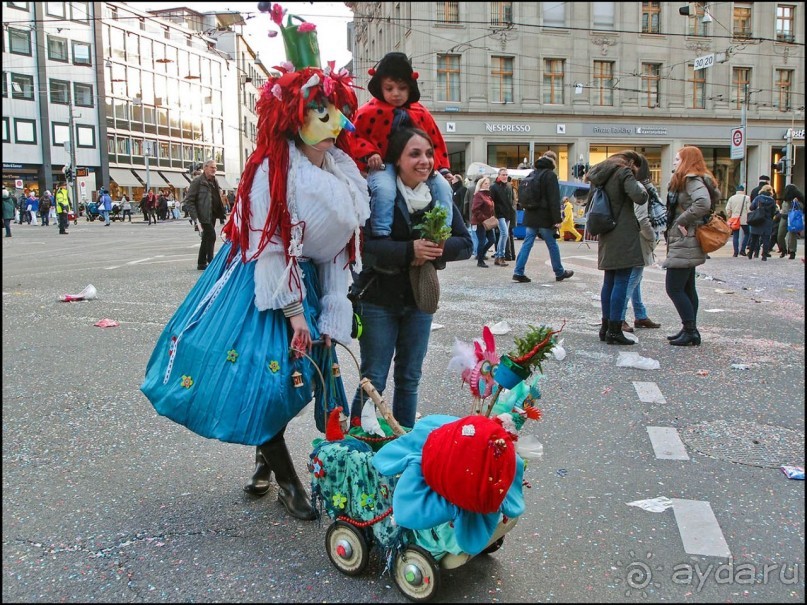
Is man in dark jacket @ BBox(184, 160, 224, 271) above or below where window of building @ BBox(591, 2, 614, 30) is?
below

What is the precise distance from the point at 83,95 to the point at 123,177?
24.3 feet

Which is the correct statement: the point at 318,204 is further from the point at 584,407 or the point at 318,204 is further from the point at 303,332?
the point at 584,407

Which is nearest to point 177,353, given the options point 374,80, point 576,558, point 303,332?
point 303,332

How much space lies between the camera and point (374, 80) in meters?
3.12

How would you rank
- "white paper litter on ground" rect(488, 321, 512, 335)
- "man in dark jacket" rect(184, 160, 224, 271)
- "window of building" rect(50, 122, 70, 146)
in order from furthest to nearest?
"window of building" rect(50, 122, 70, 146) → "man in dark jacket" rect(184, 160, 224, 271) → "white paper litter on ground" rect(488, 321, 512, 335)

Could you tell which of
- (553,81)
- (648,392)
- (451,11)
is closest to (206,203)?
(451,11)

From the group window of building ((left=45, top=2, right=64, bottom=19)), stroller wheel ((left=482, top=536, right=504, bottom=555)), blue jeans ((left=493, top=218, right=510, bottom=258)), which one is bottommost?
stroller wheel ((left=482, top=536, right=504, bottom=555))

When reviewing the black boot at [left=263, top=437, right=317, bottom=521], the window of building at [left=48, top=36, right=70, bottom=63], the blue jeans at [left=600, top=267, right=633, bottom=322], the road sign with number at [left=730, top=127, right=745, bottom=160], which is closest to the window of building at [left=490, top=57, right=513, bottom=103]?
the road sign with number at [left=730, top=127, right=745, bottom=160]

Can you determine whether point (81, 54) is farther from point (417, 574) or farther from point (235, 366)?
point (417, 574)

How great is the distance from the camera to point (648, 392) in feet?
15.8

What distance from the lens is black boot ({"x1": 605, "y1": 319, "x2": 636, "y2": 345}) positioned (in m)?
6.25

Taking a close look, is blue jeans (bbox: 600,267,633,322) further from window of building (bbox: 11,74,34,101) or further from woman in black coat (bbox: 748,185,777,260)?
window of building (bbox: 11,74,34,101)

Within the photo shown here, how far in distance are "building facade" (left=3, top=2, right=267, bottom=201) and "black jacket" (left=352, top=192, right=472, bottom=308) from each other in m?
32.3

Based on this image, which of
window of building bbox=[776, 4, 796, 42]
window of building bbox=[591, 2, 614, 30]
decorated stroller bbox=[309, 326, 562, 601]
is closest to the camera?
decorated stroller bbox=[309, 326, 562, 601]
